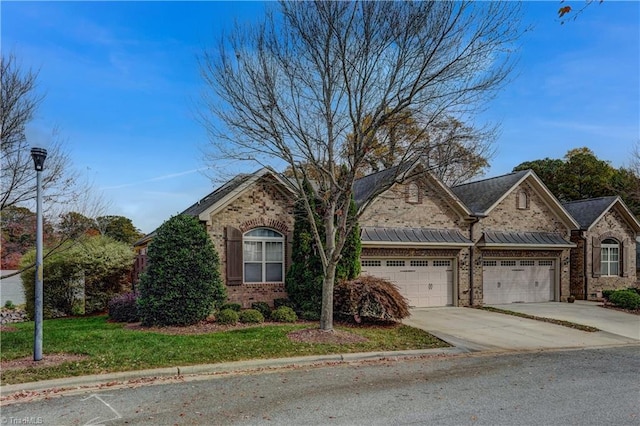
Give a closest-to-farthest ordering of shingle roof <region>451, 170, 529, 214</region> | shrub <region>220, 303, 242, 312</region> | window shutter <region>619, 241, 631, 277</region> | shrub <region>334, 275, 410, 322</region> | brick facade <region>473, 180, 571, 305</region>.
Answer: shrub <region>334, 275, 410, 322</region> → shrub <region>220, 303, 242, 312</region> → brick facade <region>473, 180, 571, 305</region> → shingle roof <region>451, 170, 529, 214</region> → window shutter <region>619, 241, 631, 277</region>

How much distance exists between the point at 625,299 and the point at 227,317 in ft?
52.8

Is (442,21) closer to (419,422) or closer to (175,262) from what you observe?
(419,422)

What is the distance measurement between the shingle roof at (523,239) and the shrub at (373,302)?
7468 mm

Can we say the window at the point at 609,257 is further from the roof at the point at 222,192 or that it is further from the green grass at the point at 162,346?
the roof at the point at 222,192

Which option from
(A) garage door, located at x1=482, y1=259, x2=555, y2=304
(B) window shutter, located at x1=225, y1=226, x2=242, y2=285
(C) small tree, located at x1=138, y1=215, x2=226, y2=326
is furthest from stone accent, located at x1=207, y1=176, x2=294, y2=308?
(A) garage door, located at x1=482, y1=259, x2=555, y2=304

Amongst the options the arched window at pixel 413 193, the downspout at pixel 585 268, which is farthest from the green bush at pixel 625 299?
the arched window at pixel 413 193

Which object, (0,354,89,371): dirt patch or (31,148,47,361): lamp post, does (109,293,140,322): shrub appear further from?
(31,148,47,361): lamp post

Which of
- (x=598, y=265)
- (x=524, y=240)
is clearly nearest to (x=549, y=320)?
(x=524, y=240)

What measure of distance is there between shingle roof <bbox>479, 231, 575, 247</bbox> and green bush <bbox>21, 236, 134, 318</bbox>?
1395cm

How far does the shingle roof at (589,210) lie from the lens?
2253cm

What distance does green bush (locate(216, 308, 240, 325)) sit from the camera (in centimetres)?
1340

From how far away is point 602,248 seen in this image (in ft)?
Result: 74.3

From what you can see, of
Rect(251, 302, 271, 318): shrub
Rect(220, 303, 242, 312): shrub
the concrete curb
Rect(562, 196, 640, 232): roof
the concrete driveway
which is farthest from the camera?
Rect(562, 196, 640, 232): roof

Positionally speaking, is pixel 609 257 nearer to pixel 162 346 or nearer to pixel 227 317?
pixel 227 317
